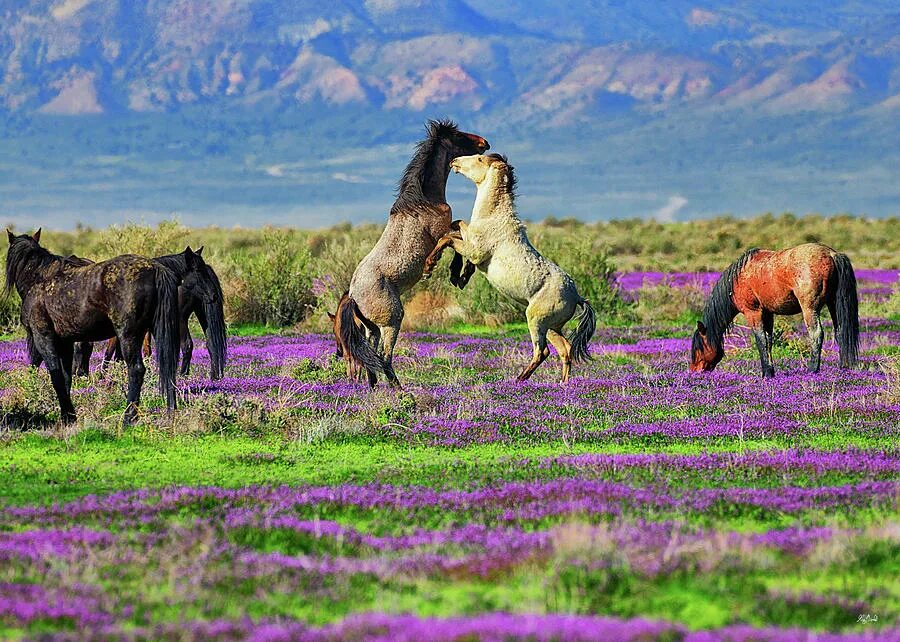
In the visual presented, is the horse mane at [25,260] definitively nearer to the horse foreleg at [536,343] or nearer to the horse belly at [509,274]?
the horse belly at [509,274]

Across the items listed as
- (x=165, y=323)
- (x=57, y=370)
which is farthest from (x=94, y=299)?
(x=57, y=370)

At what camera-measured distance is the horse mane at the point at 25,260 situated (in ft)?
40.7

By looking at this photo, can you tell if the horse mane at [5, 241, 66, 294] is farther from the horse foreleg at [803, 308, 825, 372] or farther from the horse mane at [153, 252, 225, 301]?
the horse foreleg at [803, 308, 825, 372]

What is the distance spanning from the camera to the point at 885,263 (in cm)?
5147

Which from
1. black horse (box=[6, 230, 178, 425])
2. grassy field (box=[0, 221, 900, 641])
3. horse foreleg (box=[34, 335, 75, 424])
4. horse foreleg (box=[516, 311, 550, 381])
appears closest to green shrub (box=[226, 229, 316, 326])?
grassy field (box=[0, 221, 900, 641])

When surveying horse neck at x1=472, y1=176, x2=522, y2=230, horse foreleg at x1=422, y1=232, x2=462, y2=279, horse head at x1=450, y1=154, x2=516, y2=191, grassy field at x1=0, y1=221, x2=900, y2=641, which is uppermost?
horse head at x1=450, y1=154, x2=516, y2=191

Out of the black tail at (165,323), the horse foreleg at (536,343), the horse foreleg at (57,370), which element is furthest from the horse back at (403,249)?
the horse foreleg at (57,370)

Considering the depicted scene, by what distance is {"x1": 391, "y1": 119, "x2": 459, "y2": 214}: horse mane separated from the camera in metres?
14.9

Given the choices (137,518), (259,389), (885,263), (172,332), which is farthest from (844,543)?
(885,263)

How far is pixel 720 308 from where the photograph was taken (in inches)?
684

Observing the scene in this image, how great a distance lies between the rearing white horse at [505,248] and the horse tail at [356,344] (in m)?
1.69

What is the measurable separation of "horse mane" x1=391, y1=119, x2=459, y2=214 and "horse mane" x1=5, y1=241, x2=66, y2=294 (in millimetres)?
4497

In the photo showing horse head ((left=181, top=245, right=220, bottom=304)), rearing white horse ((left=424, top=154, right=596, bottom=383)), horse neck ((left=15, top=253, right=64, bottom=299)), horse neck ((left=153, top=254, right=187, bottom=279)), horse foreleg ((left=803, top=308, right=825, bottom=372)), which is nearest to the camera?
horse neck ((left=15, top=253, right=64, bottom=299))

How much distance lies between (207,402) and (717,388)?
6.87m
